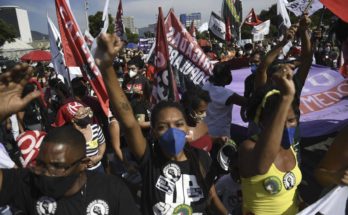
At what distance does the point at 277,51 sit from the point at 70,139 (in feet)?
7.91

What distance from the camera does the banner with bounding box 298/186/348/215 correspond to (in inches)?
71.6

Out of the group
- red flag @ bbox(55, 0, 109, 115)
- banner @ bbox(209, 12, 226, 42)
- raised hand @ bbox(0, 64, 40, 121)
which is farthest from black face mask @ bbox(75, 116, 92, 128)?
banner @ bbox(209, 12, 226, 42)

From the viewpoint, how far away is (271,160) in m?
1.72

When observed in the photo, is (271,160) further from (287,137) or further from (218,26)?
(218,26)

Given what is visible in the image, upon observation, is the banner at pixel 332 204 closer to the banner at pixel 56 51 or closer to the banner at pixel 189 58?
the banner at pixel 189 58

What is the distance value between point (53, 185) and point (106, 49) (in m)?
0.70

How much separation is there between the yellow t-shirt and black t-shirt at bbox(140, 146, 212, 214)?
0.88ft

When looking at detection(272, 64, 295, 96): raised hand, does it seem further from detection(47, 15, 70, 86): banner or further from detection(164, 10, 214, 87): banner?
detection(47, 15, 70, 86): banner

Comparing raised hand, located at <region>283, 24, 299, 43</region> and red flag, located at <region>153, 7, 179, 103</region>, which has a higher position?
raised hand, located at <region>283, 24, 299, 43</region>

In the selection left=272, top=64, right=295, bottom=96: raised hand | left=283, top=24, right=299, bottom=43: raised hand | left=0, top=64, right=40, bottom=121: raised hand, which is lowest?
left=283, top=24, right=299, bottom=43: raised hand

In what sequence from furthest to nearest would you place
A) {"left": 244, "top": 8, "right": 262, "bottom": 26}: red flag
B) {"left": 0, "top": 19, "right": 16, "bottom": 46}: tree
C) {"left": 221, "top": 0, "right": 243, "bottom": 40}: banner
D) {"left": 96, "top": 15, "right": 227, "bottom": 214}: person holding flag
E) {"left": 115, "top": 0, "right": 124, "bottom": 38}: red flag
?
{"left": 0, "top": 19, "right": 16, "bottom": 46}: tree < {"left": 244, "top": 8, "right": 262, "bottom": 26}: red flag < {"left": 221, "top": 0, "right": 243, "bottom": 40}: banner < {"left": 115, "top": 0, "right": 124, "bottom": 38}: red flag < {"left": 96, "top": 15, "right": 227, "bottom": 214}: person holding flag

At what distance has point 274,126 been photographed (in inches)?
64.6

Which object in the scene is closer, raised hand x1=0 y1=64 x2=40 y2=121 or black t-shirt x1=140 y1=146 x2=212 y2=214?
raised hand x1=0 y1=64 x2=40 y2=121

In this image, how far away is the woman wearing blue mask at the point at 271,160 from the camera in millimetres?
1652
